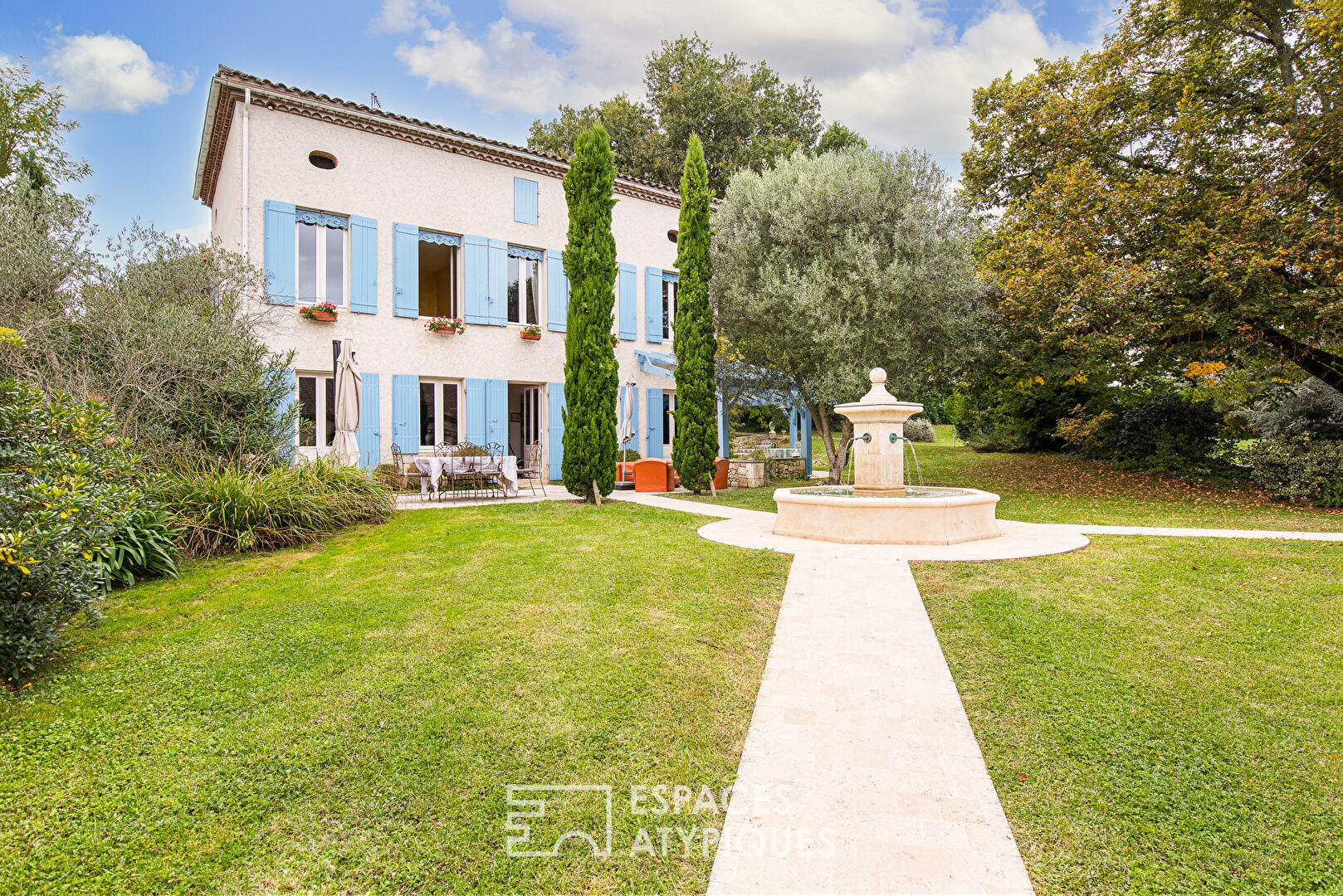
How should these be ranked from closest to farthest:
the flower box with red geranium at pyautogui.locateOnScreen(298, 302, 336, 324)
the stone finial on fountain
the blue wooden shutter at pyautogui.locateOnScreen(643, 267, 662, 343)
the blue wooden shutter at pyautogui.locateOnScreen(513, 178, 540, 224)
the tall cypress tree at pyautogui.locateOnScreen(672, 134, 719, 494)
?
the stone finial on fountain → the flower box with red geranium at pyautogui.locateOnScreen(298, 302, 336, 324) → the tall cypress tree at pyautogui.locateOnScreen(672, 134, 719, 494) → the blue wooden shutter at pyautogui.locateOnScreen(513, 178, 540, 224) → the blue wooden shutter at pyautogui.locateOnScreen(643, 267, 662, 343)

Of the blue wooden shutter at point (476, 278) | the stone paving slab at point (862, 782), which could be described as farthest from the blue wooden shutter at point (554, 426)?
the stone paving slab at point (862, 782)

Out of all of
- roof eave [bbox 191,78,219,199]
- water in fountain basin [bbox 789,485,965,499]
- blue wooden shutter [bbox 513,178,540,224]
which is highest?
roof eave [bbox 191,78,219,199]

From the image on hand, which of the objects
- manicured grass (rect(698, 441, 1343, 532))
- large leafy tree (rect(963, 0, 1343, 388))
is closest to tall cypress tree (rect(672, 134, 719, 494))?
manicured grass (rect(698, 441, 1343, 532))

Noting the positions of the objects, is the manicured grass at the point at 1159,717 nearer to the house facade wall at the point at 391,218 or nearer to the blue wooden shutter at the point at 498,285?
the house facade wall at the point at 391,218

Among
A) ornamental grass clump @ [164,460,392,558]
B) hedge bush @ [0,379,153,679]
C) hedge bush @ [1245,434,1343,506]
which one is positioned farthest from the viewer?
hedge bush @ [1245,434,1343,506]

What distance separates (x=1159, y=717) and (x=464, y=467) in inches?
393

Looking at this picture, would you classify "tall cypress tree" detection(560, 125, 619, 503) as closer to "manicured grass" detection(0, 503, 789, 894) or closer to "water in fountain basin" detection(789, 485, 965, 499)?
"water in fountain basin" detection(789, 485, 965, 499)

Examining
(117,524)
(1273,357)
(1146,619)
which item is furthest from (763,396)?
(117,524)

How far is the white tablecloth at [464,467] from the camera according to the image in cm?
1091

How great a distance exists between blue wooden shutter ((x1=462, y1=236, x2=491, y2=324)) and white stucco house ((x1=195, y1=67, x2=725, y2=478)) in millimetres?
28

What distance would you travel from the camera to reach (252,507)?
22.9ft

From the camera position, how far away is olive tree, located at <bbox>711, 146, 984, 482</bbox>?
11.4 m

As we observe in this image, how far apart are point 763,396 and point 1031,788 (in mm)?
14151

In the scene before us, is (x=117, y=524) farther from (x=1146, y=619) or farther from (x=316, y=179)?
(x=316, y=179)
